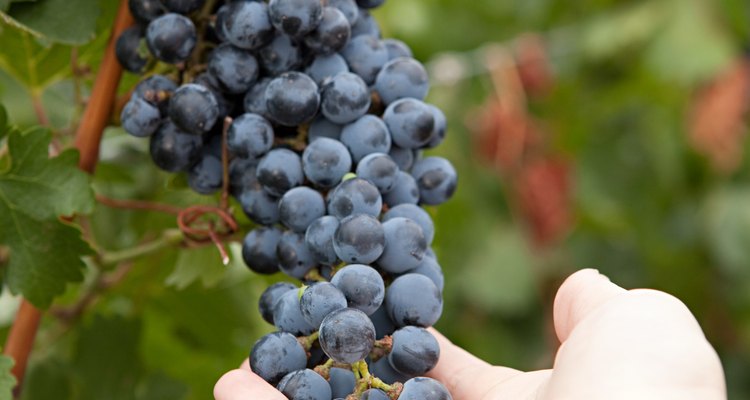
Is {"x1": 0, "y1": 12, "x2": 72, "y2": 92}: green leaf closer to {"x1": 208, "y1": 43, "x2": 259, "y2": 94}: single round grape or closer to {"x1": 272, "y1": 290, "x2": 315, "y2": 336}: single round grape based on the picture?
{"x1": 208, "y1": 43, "x2": 259, "y2": 94}: single round grape

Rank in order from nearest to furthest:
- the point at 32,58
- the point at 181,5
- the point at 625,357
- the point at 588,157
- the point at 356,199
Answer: the point at 625,357 → the point at 356,199 → the point at 181,5 → the point at 32,58 → the point at 588,157

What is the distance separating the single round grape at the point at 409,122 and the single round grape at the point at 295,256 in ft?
0.37

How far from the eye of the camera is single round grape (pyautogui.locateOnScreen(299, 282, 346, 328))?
618mm

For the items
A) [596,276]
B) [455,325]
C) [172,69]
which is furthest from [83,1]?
[455,325]

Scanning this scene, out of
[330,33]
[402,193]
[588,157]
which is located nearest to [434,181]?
[402,193]

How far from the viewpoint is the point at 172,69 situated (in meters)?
0.81

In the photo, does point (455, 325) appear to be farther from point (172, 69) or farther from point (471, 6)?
point (172, 69)

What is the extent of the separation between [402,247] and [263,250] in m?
0.14

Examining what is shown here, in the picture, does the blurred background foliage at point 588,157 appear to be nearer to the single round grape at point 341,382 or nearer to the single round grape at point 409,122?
the single round grape at point 409,122

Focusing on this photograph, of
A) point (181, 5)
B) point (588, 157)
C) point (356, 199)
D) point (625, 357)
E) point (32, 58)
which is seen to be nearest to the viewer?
point (625, 357)

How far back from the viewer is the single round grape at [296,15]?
728 millimetres

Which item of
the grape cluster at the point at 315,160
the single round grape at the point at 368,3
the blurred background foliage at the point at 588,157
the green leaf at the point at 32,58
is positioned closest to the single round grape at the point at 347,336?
the grape cluster at the point at 315,160

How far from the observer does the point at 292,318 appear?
2.14 feet

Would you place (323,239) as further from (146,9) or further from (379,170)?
(146,9)
